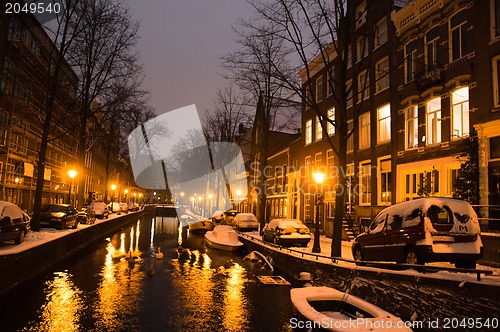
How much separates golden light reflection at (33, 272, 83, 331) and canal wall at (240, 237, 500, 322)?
729 cm

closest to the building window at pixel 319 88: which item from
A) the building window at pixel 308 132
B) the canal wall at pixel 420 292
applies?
the building window at pixel 308 132

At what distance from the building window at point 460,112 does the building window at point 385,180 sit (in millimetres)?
5421

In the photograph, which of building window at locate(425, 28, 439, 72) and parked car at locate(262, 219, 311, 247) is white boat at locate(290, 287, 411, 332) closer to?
parked car at locate(262, 219, 311, 247)

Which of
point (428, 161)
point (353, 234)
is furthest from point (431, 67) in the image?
point (353, 234)

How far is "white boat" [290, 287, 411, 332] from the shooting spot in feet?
23.3

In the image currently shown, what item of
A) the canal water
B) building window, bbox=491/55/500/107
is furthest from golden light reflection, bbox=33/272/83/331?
building window, bbox=491/55/500/107

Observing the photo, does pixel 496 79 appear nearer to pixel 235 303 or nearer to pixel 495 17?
pixel 495 17

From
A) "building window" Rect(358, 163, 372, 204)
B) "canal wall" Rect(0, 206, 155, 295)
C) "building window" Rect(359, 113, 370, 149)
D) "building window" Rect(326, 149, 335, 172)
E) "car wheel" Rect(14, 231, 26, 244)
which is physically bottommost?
"canal wall" Rect(0, 206, 155, 295)

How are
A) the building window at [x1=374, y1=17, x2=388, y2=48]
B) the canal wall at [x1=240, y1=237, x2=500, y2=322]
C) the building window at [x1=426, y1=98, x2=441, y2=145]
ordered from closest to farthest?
the canal wall at [x1=240, y1=237, x2=500, y2=322] → the building window at [x1=426, y1=98, x2=441, y2=145] → the building window at [x1=374, y1=17, x2=388, y2=48]

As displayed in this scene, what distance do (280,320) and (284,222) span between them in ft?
36.5

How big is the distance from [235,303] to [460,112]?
507 inches

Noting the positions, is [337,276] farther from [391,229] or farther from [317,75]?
[317,75]

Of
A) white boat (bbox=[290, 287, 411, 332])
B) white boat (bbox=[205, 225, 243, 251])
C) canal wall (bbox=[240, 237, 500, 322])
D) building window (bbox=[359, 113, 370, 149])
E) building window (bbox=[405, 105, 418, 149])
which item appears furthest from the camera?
building window (bbox=[359, 113, 370, 149])

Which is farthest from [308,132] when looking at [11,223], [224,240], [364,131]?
[11,223]
